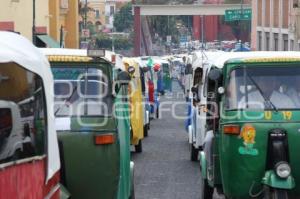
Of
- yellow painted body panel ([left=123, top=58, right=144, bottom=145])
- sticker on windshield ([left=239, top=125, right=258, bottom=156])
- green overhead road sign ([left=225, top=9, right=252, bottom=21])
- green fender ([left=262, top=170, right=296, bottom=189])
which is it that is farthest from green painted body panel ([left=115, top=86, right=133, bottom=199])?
green overhead road sign ([left=225, top=9, right=252, bottom=21])

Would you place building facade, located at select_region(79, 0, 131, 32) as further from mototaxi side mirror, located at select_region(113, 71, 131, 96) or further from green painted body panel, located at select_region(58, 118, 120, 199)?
green painted body panel, located at select_region(58, 118, 120, 199)

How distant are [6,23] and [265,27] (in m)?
35.0

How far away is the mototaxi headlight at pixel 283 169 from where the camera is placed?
31.9ft

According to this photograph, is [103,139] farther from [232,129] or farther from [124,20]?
[124,20]

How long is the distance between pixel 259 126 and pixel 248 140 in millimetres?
207

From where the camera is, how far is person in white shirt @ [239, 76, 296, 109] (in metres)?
10.2

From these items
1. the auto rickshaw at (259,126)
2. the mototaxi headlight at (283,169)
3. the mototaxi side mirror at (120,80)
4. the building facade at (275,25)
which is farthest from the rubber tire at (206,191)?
the building facade at (275,25)

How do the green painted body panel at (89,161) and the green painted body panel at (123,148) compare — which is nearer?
the green painted body panel at (89,161)

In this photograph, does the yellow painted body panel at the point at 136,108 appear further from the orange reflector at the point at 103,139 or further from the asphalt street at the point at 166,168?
the orange reflector at the point at 103,139

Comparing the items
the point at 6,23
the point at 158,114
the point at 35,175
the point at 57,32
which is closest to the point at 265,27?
the point at 57,32

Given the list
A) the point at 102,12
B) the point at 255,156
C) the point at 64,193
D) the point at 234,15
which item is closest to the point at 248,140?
the point at 255,156

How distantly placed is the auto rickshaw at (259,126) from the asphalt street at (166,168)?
3.28m

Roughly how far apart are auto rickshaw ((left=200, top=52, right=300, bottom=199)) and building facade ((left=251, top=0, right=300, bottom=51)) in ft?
121

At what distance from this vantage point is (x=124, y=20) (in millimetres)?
118562
